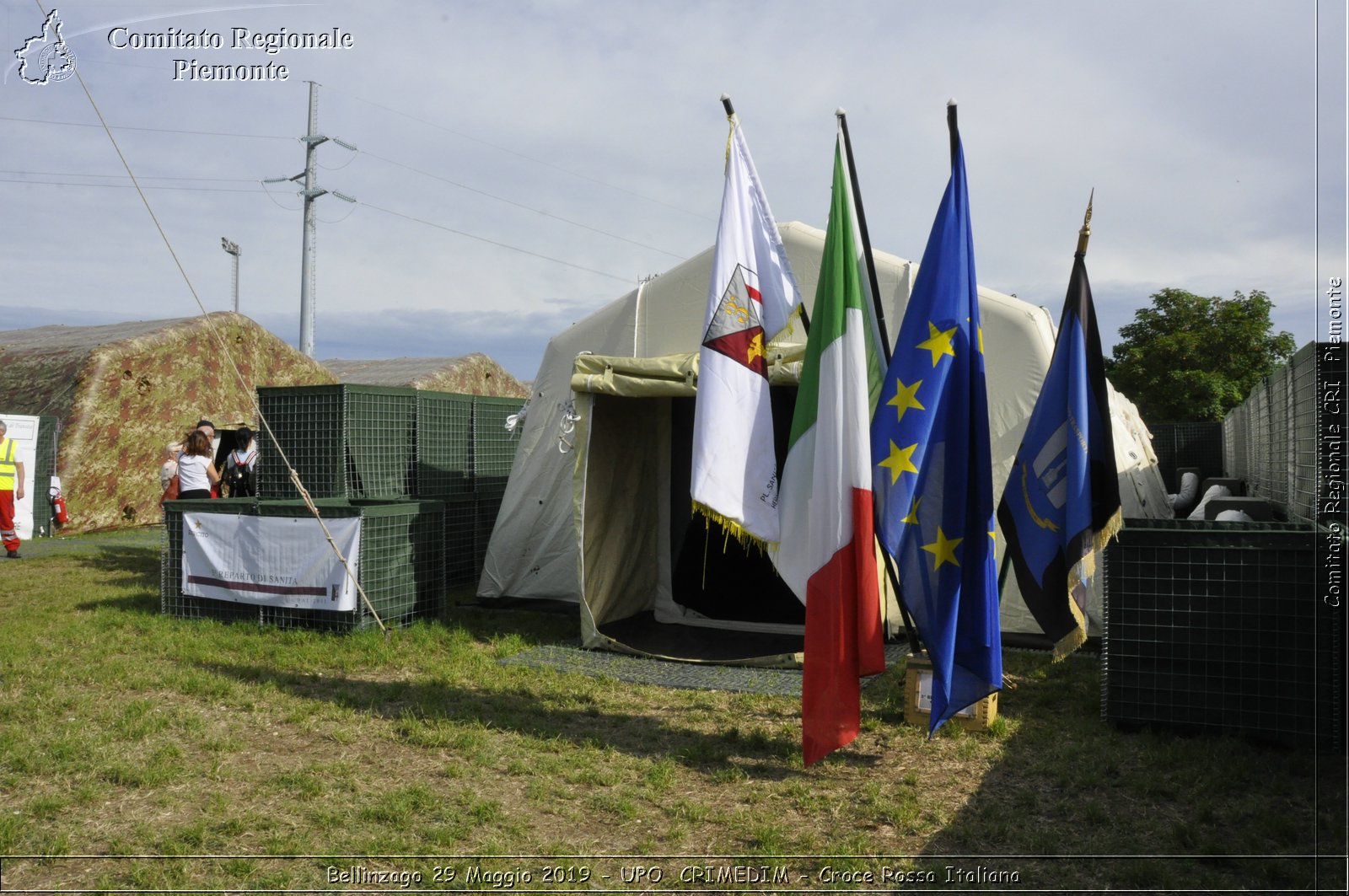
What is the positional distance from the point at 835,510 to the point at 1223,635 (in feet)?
6.52

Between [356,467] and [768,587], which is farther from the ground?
[356,467]

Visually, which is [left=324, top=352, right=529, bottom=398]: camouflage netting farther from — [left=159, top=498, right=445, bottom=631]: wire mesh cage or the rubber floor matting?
the rubber floor matting

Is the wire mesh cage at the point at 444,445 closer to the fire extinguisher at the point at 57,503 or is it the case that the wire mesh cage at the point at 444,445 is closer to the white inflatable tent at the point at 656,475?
the white inflatable tent at the point at 656,475

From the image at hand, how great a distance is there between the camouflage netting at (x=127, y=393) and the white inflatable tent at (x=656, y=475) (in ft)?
21.9

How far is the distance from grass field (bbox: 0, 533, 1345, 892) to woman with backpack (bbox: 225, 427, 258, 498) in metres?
4.48

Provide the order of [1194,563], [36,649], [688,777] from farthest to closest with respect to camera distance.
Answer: [36,649] → [1194,563] → [688,777]

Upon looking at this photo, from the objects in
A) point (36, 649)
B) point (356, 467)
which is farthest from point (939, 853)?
point (356, 467)

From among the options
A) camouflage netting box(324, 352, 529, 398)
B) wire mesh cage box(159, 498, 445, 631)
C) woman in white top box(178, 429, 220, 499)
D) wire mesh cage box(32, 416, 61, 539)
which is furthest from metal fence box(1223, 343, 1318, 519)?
wire mesh cage box(32, 416, 61, 539)

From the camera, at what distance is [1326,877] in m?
3.02

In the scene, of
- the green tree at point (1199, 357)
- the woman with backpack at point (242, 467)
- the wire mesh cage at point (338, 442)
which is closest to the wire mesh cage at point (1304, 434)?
the wire mesh cage at point (338, 442)

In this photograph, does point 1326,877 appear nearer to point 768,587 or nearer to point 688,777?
point 688,777

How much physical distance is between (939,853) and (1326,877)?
124 cm

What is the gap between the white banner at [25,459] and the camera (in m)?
11.9

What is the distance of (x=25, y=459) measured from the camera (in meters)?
12.0
